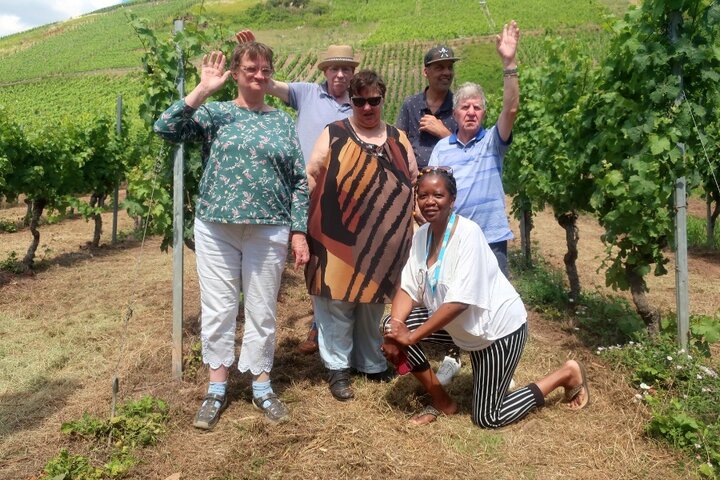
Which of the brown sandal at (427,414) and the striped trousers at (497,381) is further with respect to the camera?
the brown sandal at (427,414)

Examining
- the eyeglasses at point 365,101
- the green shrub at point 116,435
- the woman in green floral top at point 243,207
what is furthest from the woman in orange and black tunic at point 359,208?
the green shrub at point 116,435

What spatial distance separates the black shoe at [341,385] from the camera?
3.60 metres

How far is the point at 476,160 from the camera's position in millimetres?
3578

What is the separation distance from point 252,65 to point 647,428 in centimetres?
285

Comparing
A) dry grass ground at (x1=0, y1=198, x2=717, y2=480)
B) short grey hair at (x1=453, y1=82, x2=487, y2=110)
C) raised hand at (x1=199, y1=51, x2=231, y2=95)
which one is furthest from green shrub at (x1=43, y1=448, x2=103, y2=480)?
short grey hair at (x1=453, y1=82, x2=487, y2=110)

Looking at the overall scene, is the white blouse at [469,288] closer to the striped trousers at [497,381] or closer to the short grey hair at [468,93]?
the striped trousers at [497,381]

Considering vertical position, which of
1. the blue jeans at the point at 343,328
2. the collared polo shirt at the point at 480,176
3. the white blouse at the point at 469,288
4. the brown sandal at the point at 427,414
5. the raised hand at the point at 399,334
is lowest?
the brown sandal at the point at 427,414

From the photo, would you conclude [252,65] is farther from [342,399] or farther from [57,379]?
[57,379]

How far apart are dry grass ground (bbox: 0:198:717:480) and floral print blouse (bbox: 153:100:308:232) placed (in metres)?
1.06

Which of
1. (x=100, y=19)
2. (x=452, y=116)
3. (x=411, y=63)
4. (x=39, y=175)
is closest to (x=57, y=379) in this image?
(x=452, y=116)

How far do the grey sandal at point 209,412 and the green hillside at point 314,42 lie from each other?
24.7 metres

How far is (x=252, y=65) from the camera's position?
3107mm

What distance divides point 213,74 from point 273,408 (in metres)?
1.87

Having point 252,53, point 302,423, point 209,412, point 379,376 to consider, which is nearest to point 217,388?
point 209,412
